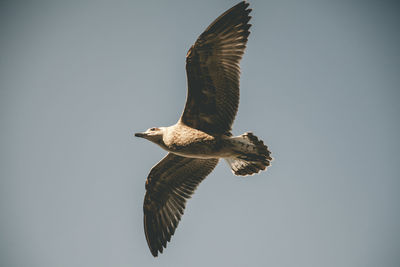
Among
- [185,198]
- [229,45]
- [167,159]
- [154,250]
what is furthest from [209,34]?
[154,250]

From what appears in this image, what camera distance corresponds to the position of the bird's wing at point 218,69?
19.1ft

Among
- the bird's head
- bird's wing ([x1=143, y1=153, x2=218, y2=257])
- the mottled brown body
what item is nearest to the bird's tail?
the mottled brown body

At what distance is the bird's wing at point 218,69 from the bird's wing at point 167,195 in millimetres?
1297

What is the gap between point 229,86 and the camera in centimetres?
600

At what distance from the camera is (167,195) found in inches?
290

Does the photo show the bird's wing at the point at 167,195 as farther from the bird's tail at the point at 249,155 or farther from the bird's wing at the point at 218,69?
the bird's wing at the point at 218,69

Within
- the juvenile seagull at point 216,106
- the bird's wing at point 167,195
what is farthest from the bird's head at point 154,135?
the bird's wing at point 167,195

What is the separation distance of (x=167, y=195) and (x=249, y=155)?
2157 mm

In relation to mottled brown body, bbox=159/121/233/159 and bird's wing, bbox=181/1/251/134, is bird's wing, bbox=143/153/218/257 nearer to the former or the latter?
mottled brown body, bbox=159/121/233/159

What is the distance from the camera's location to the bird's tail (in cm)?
616

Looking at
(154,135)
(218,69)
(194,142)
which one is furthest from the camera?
(154,135)

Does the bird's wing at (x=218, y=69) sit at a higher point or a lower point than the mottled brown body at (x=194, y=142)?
higher

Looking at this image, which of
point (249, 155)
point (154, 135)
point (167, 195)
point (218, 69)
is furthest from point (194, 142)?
point (167, 195)

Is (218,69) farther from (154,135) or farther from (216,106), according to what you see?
(154,135)
